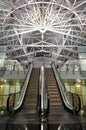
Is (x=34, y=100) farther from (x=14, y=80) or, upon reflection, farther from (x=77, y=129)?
(x=14, y=80)

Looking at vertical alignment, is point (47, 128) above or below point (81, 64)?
below

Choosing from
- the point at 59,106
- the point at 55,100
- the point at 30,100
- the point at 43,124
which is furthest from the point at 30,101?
the point at 43,124

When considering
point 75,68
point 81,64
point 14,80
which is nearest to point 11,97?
point 14,80

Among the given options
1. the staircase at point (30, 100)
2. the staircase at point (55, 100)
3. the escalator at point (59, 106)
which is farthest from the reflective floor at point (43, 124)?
the staircase at point (30, 100)

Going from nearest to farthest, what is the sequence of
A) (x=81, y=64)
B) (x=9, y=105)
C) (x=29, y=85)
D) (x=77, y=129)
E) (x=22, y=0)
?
(x=77, y=129) → (x=9, y=105) → (x=29, y=85) → (x=81, y=64) → (x=22, y=0)

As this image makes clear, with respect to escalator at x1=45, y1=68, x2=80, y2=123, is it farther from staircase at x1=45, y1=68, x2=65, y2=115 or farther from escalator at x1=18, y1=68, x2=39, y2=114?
escalator at x1=18, y1=68, x2=39, y2=114

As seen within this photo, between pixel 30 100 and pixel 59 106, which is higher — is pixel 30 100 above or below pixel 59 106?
above

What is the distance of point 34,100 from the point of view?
896cm

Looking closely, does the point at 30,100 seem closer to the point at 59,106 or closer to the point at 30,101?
the point at 30,101

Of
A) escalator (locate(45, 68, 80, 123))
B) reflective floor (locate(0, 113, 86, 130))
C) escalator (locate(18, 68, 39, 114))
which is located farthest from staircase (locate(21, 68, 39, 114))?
reflective floor (locate(0, 113, 86, 130))

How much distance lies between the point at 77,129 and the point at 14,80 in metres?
15.3

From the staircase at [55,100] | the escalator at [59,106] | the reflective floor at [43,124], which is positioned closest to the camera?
the reflective floor at [43,124]

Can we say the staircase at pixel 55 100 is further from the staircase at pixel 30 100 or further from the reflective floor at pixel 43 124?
the reflective floor at pixel 43 124

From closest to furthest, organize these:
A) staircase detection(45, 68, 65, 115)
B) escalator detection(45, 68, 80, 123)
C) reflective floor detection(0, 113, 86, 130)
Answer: reflective floor detection(0, 113, 86, 130), escalator detection(45, 68, 80, 123), staircase detection(45, 68, 65, 115)
